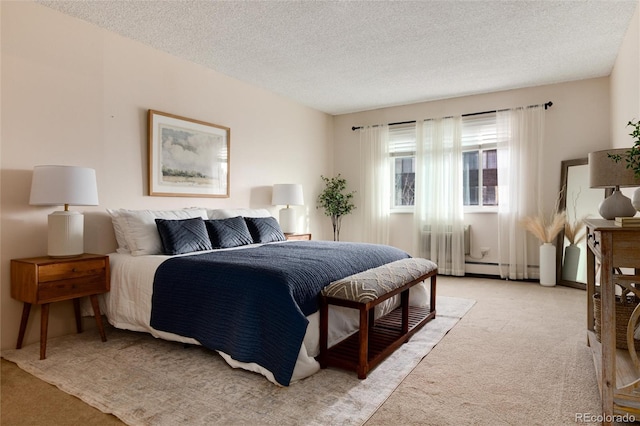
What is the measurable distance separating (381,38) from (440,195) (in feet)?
9.01

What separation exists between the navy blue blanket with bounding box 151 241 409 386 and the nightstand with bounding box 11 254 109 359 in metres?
0.50

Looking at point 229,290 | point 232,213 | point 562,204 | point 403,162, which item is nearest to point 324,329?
point 229,290

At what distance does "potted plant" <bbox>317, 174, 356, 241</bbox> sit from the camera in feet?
20.3

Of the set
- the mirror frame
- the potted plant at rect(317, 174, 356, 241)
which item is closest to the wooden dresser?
the mirror frame

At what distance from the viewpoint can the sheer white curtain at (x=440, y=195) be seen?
553 cm

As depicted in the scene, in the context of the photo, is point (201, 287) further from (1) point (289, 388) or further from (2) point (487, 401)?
(2) point (487, 401)

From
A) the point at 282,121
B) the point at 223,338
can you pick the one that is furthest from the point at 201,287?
the point at 282,121

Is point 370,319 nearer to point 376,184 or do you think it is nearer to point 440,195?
point 440,195

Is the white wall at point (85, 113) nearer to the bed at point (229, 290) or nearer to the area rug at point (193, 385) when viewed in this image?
the bed at point (229, 290)

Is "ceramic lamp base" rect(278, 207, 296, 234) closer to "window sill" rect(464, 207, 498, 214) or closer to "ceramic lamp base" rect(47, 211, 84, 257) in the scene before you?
"window sill" rect(464, 207, 498, 214)

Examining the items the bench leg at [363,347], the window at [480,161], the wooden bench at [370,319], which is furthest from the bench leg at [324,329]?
the window at [480,161]

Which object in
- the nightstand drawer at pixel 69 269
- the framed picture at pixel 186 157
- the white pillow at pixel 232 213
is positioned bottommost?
the nightstand drawer at pixel 69 269

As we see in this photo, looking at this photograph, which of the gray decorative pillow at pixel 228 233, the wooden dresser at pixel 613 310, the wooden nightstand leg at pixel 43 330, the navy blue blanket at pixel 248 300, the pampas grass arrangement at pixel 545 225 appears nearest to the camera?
the wooden dresser at pixel 613 310

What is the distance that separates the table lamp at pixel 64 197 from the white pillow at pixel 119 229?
39 centimetres
